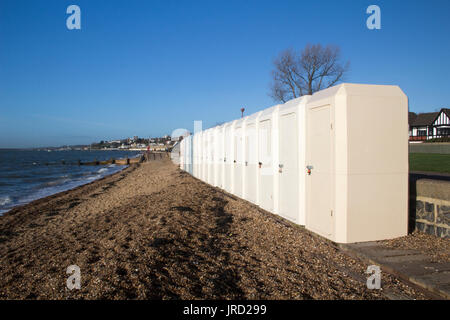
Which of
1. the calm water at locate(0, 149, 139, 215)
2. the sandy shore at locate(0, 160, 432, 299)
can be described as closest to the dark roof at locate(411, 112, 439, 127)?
the calm water at locate(0, 149, 139, 215)

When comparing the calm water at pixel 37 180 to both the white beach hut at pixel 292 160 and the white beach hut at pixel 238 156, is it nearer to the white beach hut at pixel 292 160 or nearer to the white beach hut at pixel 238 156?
the white beach hut at pixel 238 156

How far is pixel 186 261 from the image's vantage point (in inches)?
185

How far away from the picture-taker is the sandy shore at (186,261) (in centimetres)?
374

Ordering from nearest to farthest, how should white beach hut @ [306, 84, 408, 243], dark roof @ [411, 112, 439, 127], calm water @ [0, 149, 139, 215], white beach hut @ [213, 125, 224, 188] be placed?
1. white beach hut @ [306, 84, 408, 243]
2. white beach hut @ [213, 125, 224, 188]
3. calm water @ [0, 149, 139, 215]
4. dark roof @ [411, 112, 439, 127]

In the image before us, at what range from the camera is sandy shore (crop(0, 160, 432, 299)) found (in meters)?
3.74

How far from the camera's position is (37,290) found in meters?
4.16

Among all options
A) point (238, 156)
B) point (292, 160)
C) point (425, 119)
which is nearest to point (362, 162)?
point (292, 160)

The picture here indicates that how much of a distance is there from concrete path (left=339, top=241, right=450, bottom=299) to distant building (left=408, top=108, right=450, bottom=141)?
43.3m

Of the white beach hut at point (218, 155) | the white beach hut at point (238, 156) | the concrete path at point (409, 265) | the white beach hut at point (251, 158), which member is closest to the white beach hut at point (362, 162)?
the concrete path at point (409, 265)

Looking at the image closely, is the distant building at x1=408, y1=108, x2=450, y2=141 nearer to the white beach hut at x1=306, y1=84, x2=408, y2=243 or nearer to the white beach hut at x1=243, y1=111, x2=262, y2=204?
the white beach hut at x1=243, y1=111, x2=262, y2=204

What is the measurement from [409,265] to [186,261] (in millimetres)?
3211

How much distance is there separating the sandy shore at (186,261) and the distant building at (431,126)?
42.6 metres
